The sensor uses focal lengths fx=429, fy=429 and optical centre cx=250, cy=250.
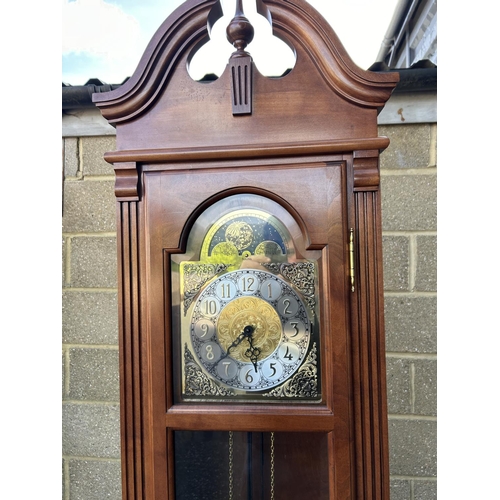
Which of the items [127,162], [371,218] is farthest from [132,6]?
[371,218]

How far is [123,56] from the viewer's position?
4.19ft

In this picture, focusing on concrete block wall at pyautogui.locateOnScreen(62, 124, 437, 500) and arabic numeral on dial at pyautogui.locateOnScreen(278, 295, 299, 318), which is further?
concrete block wall at pyautogui.locateOnScreen(62, 124, 437, 500)

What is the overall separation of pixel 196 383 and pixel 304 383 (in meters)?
0.19

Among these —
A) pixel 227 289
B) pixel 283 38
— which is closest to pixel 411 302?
pixel 227 289

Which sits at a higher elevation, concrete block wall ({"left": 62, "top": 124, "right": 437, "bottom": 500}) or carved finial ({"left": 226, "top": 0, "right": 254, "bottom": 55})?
carved finial ({"left": 226, "top": 0, "right": 254, "bottom": 55})

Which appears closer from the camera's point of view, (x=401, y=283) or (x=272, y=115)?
(x=272, y=115)

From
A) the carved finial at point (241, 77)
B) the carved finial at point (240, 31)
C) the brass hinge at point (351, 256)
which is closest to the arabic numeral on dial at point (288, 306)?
the brass hinge at point (351, 256)

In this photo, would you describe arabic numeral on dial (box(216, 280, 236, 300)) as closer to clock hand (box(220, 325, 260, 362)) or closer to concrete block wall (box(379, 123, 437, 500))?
clock hand (box(220, 325, 260, 362))

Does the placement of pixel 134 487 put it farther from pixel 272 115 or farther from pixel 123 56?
pixel 123 56

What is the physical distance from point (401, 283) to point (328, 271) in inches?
19.6

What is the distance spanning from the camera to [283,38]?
77 centimetres

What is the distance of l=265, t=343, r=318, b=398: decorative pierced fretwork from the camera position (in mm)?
742

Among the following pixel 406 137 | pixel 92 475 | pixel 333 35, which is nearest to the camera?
pixel 333 35

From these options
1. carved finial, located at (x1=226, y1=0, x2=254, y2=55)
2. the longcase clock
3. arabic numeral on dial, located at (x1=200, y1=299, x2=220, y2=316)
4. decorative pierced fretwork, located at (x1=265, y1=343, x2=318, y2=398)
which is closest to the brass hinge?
the longcase clock
